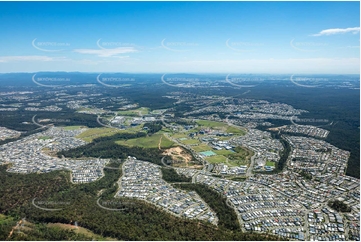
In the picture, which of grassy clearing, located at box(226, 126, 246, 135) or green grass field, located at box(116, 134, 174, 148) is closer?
green grass field, located at box(116, 134, 174, 148)

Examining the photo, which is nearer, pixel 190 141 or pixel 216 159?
pixel 216 159

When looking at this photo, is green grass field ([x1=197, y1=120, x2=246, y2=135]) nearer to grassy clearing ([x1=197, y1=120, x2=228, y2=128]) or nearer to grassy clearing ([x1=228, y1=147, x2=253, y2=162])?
grassy clearing ([x1=197, y1=120, x2=228, y2=128])

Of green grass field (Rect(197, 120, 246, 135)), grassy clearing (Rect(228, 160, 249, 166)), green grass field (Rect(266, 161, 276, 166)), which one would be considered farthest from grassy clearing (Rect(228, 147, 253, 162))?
green grass field (Rect(197, 120, 246, 135))

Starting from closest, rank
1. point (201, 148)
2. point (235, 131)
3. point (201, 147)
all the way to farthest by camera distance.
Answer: point (201, 148) < point (201, 147) < point (235, 131)

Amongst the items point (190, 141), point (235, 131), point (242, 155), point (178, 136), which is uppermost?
point (242, 155)

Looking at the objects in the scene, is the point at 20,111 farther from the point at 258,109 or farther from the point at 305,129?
the point at 305,129

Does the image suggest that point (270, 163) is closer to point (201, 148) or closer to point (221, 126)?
point (201, 148)

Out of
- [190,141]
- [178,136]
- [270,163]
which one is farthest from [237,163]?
[178,136]

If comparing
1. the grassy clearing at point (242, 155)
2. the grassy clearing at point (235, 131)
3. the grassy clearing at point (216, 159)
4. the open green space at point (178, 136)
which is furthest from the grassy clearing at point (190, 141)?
the grassy clearing at point (235, 131)
